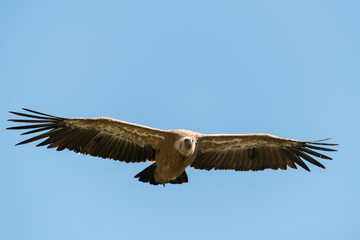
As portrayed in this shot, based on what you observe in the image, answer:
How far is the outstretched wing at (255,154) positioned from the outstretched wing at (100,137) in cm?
112

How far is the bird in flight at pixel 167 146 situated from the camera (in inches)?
435

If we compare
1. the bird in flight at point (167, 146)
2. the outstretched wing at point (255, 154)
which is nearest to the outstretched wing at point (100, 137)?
the bird in flight at point (167, 146)

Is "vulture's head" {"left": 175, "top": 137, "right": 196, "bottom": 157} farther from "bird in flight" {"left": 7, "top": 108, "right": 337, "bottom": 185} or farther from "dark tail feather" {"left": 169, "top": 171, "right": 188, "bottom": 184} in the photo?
"dark tail feather" {"left": 169, "top": 171, "right": 188, "bottom": 184}

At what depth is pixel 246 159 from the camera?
12.1 m

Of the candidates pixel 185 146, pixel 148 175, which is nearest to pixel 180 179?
pixel 148 175

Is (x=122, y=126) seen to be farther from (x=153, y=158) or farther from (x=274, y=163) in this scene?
(x=274, y=163)

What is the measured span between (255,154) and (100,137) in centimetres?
319

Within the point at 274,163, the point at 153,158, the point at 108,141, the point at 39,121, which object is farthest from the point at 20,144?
the point at 274,163

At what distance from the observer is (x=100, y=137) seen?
11.4m

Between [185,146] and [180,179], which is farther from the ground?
[185,146]

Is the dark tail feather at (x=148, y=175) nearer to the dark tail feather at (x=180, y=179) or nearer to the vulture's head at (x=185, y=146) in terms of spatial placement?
the dark tail feather at (x=180, y=179)

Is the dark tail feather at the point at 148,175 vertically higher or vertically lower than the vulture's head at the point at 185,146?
lower

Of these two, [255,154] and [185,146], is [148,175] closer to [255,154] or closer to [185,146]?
[185,146]

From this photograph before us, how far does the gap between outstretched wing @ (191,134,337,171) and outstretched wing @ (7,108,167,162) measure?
112 centimetres
